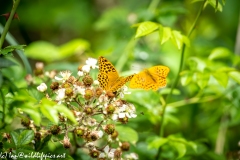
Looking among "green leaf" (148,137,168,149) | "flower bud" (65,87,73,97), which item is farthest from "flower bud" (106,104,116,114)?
"green leaf" (148,137,168,149)

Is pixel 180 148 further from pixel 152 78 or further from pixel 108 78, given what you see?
pixel 108 78

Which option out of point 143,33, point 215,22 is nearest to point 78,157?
point 143,33

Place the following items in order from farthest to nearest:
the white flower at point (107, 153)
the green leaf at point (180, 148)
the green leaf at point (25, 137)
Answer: the green leaf at point (180, 148)
the white flower at point (107, 153)
the green leaf at point (25, 137)

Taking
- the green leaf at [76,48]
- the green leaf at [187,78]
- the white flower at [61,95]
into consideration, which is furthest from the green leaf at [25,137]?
the green leaf at [76,48]

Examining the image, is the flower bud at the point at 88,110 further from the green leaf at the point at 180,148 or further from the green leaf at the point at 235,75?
the green leaf at the point at 235,75

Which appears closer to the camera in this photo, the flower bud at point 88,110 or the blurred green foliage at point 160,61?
the flower bud at point 88,110

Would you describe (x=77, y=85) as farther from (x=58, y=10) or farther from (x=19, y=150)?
(x=58, y=10)
